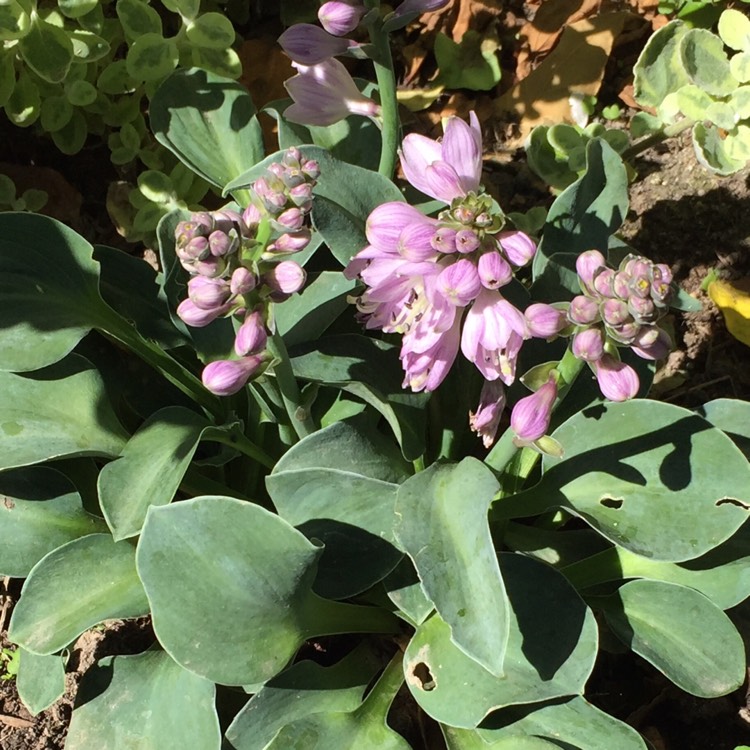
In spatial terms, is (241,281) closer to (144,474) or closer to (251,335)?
(251,335)

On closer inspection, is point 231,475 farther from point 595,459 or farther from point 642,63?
point 642,63

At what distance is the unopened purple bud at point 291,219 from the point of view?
49.0 inches

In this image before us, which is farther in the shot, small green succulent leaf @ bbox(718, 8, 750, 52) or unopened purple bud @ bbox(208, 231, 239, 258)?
small green succulent leaf @ bbox(718, 8, 750, 52)

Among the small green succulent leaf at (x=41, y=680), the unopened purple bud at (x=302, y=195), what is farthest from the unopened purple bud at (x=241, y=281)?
the small green succulent leaf at (x=41, y=680)

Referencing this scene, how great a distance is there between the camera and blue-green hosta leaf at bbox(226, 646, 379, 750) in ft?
5.24

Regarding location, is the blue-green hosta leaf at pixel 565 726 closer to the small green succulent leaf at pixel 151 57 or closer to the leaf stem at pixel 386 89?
the leaf stem at pixel 386 89

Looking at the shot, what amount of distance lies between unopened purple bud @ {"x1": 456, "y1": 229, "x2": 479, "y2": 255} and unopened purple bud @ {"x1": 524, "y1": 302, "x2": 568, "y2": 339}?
0.12 m

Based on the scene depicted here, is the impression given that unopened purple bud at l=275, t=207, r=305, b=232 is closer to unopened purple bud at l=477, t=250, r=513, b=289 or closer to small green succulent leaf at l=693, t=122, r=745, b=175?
unopened purple bud at l=477, t=250, r=513, b=289

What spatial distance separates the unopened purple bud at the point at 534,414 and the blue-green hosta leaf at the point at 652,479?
0.97 ft

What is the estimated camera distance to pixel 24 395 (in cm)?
168

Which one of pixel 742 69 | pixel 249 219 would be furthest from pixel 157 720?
pixel 742 69

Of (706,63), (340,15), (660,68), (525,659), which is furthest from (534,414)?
(660,68)

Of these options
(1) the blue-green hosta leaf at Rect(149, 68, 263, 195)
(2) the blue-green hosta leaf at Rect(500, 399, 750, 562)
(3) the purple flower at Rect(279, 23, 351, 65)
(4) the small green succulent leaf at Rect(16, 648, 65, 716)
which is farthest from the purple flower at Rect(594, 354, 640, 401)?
(4) the small green succulent leaf at Rect(16, 648, 65, 716)

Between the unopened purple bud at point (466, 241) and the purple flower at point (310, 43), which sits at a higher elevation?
the purple flower at point (310, 43)
